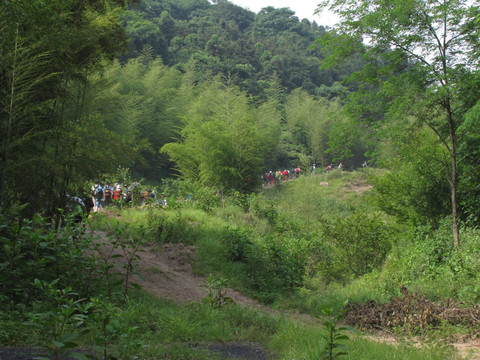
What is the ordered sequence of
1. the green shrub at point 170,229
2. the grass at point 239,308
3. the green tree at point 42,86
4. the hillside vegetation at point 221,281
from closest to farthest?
the hillside vegetation at point 221,281 < the grass at point 239,308 < the green tree at point 42,86 < the green shrub at point 170,229

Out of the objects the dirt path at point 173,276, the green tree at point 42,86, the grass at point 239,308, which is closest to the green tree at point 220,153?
the grass at point 239,308

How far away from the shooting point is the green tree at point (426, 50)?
8.45 m

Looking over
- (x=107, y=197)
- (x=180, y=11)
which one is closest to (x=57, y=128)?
(x=107, y=197)

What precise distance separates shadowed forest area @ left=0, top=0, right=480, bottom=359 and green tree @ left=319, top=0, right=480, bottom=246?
0.12 ft

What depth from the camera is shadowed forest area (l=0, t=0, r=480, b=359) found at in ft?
12.6

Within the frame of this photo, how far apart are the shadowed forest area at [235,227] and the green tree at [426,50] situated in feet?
0.12

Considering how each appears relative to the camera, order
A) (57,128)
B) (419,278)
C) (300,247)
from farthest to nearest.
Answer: (300,247) → (419,278) → (57,128)

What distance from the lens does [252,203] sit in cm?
1459

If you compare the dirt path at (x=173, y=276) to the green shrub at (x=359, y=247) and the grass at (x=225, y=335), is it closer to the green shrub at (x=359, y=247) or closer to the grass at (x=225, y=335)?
the grass at (x=225, y=335)

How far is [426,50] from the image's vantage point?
8875 mm

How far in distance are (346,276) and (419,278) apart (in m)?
3.53

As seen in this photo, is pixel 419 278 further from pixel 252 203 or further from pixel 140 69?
pixel 140 69

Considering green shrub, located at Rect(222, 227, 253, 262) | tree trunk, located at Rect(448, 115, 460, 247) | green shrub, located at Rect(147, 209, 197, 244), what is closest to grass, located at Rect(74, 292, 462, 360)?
green shrub, located at Rect(222, 227, 253, 262)

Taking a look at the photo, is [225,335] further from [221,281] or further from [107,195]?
[107,195]
